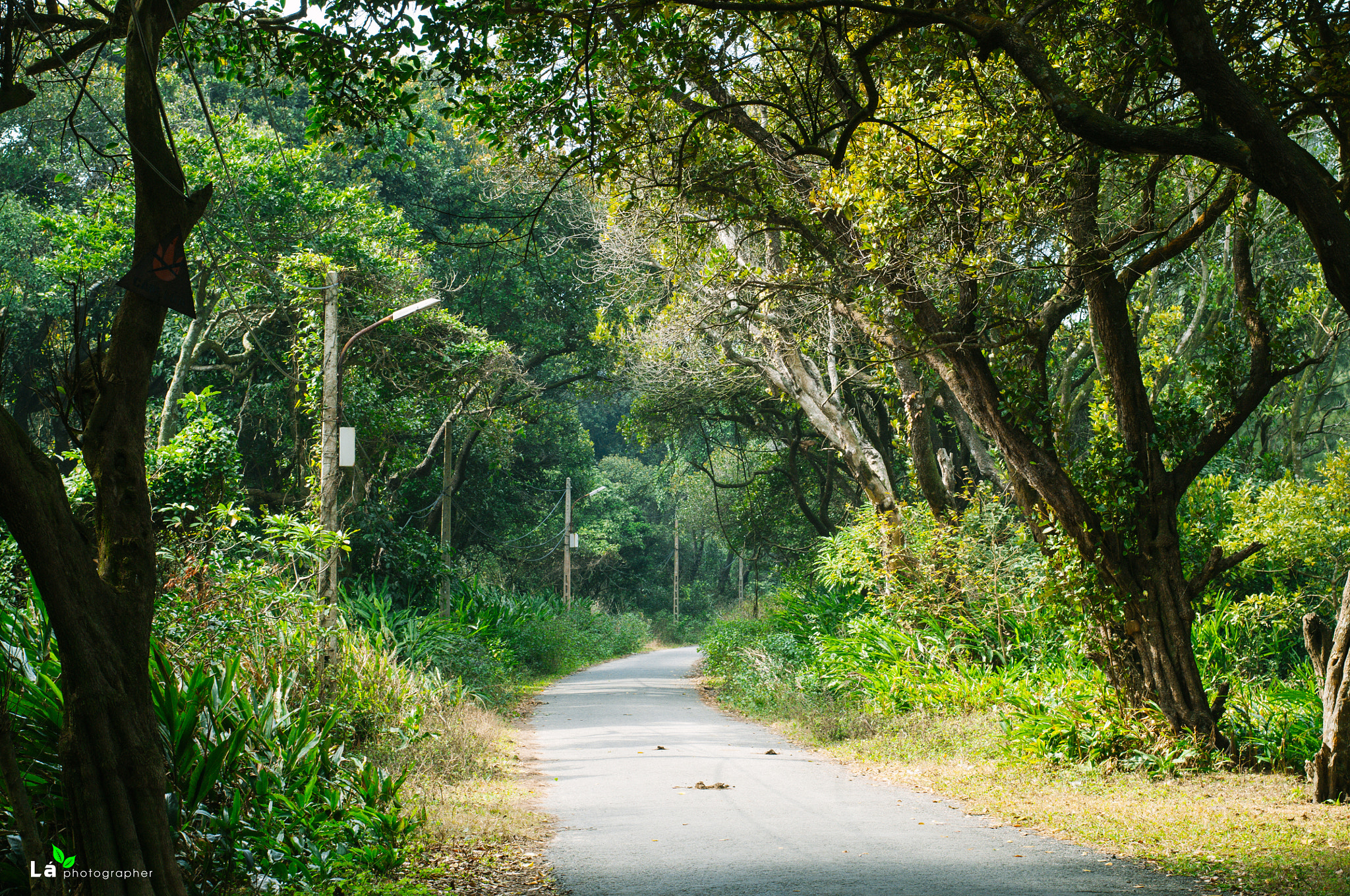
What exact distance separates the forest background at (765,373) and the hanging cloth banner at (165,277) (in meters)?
0.17

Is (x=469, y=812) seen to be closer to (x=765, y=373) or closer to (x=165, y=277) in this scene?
(x=165, y=277)

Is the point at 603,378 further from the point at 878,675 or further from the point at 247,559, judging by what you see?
the point at 247,559

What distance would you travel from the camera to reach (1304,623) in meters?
8.04

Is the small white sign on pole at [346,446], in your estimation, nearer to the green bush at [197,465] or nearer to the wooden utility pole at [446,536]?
the green bush at [197,465]

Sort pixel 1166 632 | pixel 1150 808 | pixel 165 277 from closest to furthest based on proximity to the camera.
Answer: pixel 165 277
pixel 1150 808
pixel 1166 632

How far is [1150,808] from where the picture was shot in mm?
7492

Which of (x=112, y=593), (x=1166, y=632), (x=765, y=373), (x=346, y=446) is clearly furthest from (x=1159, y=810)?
(x=765, y=373)

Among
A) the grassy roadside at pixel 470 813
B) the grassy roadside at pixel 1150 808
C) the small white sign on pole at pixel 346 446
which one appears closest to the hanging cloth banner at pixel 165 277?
the grassy roadside at pixel 470 813

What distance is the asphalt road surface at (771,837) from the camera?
219 inches

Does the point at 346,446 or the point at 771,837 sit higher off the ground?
the point at 346,446

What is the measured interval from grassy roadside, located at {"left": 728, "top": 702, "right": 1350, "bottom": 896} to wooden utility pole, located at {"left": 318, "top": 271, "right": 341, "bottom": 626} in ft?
21.0

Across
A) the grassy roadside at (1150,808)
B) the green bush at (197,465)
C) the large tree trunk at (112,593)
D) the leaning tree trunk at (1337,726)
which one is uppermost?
the green bush at (197,465)

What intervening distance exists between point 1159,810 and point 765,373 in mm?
10992

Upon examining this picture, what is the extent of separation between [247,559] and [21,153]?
18.6m
